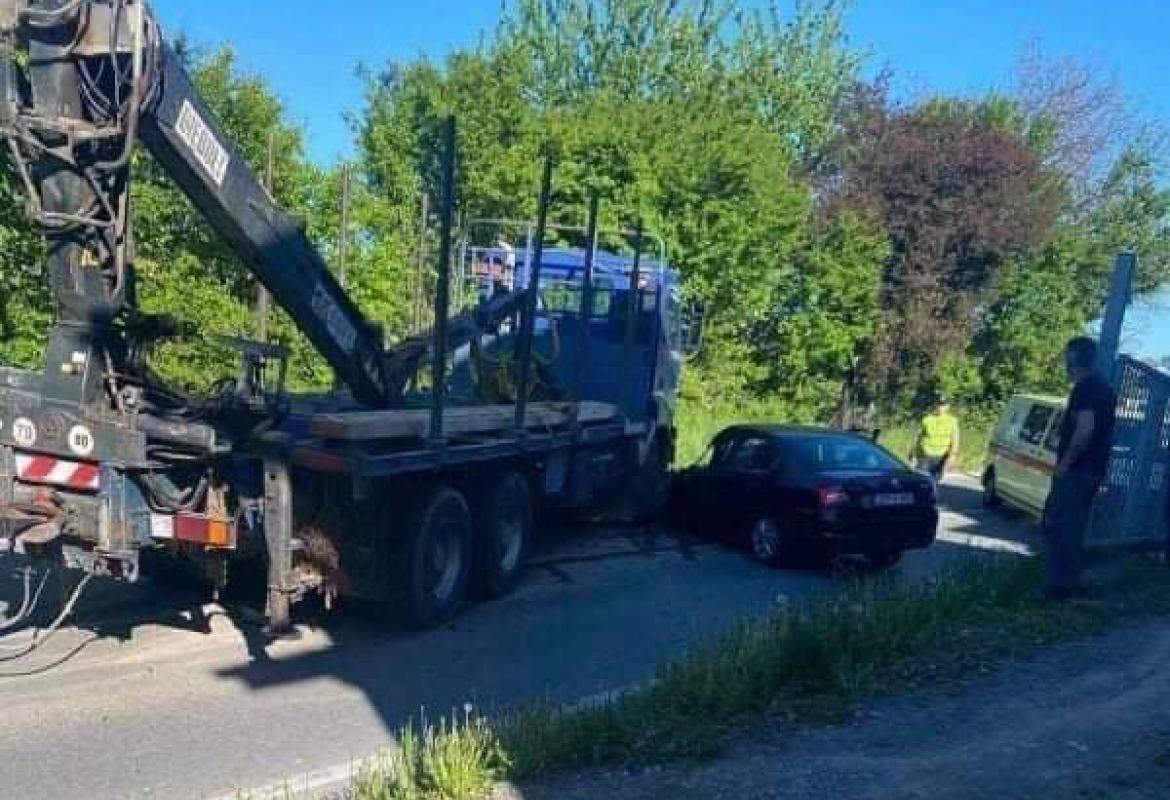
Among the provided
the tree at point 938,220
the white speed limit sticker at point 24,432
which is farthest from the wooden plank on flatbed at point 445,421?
the tree at point 938,220

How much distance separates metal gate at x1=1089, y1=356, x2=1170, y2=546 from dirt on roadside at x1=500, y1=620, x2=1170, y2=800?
4.34m

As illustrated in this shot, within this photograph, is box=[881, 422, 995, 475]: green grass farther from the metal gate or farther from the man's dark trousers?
the man's dark trousers

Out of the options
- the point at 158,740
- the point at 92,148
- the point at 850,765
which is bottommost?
the point at 158,740

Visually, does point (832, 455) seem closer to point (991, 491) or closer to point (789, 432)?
point (789, 432)

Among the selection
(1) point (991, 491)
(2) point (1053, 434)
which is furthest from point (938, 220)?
(2) point (1053, 434)

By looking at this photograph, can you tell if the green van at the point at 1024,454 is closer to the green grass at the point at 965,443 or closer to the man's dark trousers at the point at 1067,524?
the man's dark trousers at the point at 1067,524

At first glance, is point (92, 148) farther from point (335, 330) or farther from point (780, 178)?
point (780, 178)

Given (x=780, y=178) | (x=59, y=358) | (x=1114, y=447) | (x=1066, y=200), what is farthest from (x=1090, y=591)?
(x=1066, y=200)

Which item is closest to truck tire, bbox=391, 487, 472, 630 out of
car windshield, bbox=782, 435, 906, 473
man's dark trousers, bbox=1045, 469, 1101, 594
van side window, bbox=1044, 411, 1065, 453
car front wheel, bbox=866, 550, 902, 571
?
car windshield, bbox=782, 435, 906, 473

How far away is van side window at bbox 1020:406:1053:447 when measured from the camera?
1541 cm

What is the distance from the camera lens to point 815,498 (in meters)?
11.4

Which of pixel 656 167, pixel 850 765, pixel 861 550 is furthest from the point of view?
pixel 656 167

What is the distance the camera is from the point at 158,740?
6117mm

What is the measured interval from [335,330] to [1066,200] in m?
27.6
